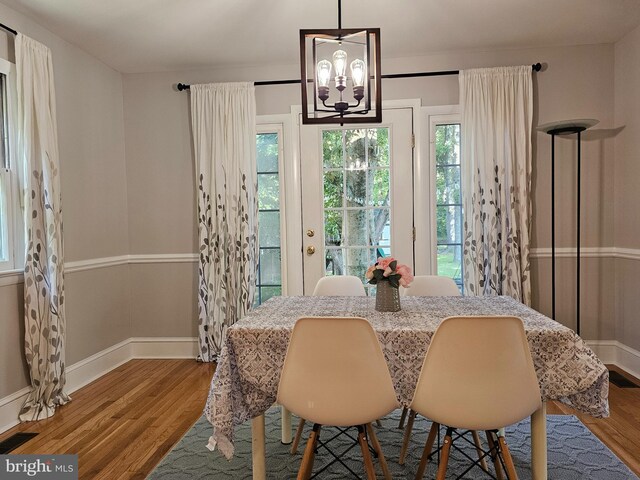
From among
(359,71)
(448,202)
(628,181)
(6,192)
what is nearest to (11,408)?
(6,192)

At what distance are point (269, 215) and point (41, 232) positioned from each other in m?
1.78

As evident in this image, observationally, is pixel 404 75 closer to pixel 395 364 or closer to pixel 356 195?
pixel 356 195

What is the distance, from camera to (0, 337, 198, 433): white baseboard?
2715mm

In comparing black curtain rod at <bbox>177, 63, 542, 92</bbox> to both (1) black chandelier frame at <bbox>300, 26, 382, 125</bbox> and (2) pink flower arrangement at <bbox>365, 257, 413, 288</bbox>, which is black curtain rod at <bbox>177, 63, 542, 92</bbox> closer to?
(1) black chandelier frame at <bbox>300, 26, 382, 125</bbox>

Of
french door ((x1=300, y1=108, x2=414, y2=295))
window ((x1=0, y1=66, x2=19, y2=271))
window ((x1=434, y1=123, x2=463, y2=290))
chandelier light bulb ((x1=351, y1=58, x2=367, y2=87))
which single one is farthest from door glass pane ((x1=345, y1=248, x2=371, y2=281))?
window ((x1=0, y1=66, x2=19, y2=271))

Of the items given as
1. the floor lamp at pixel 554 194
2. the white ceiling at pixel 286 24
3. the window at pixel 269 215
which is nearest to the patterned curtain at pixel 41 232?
the white ceiling at pixel 286 24

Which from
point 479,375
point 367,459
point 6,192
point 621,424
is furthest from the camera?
point 6,192

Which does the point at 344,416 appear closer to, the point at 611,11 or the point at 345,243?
the point at 345,243

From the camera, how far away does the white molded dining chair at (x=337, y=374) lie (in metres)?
1.58

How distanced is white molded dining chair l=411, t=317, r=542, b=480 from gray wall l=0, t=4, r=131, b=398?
263 cm

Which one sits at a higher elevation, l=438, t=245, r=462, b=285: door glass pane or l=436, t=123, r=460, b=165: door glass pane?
l=436, t=123, r=460, b=165: door glass pane

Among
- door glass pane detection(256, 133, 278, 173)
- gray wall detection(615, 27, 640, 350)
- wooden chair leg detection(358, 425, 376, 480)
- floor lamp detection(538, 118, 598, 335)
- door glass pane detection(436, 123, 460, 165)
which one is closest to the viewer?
wooden chair leg detection(358, 425, 376, 480)

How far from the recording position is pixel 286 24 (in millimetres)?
3184

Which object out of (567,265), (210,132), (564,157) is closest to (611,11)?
(564,157)
